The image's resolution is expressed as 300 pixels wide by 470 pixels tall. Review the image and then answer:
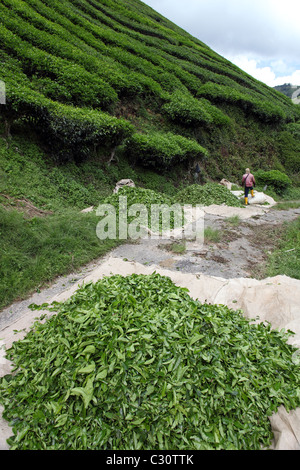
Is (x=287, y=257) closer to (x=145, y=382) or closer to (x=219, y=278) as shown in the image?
(x=219, y=278)

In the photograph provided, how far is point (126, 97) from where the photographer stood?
12.1m

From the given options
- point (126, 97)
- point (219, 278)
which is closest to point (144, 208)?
point (219, 278)

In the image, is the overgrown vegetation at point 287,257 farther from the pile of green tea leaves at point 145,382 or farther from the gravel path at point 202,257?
the pile of green tea leaves at point 145,382

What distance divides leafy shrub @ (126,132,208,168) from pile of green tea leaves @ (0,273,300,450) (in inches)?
313

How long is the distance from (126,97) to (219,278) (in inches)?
423

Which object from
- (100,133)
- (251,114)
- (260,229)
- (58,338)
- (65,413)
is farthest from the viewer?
(251,114)

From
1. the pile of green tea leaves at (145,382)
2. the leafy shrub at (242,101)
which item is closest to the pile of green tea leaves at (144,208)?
the pile of green tea leaves at (145,382)

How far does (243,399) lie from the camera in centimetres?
215

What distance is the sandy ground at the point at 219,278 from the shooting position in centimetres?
298

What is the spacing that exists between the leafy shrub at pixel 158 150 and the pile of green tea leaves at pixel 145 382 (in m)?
7.94

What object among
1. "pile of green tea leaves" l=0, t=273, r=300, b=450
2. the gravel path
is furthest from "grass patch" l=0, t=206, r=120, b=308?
"pile of green tea leaves" l=0, t=273, r=300, b=450
